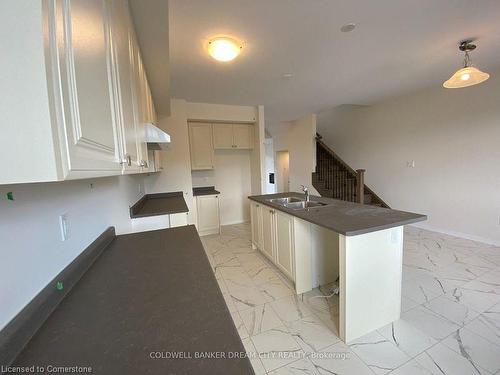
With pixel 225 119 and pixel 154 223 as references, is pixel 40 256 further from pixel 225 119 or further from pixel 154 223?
pixel 225 119

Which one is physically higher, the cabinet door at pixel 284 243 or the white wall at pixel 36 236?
Result: the white wall at pixel 36 236

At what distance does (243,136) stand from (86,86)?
4125 mm

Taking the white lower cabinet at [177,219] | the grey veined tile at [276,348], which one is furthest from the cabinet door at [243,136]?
the grey veined tile at [276,348]

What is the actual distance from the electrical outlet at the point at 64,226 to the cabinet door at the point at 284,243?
1.73 meters

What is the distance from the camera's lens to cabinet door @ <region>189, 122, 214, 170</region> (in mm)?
4168

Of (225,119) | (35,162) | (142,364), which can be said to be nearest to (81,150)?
(35,162)

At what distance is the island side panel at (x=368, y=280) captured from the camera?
4.99ft

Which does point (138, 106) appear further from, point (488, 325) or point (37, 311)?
point (488, 325)

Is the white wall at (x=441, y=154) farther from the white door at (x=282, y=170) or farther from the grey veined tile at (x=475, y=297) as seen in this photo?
the white door at (x=282, y=170)

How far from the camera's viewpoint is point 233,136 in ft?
14.6

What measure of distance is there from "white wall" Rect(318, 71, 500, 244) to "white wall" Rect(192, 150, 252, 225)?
9.48ft

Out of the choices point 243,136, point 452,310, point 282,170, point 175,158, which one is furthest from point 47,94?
point 282,170

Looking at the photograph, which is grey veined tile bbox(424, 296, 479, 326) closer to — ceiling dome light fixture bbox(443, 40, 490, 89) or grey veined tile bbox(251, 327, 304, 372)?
A: grey veined tile bbox(251, 327, 304, 372)

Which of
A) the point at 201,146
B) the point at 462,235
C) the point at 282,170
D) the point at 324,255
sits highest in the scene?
the point at 201,146
